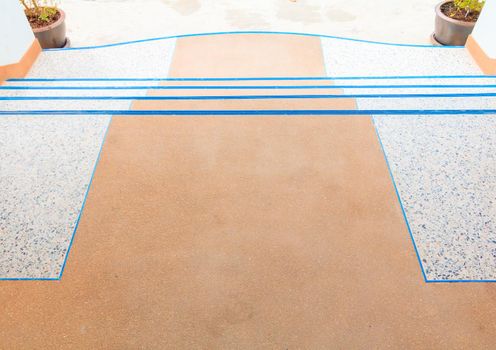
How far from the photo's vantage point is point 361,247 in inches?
98.1

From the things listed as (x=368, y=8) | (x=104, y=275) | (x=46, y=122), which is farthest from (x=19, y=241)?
(x=368, y=8)

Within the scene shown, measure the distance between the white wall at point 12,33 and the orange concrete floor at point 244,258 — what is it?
74.1 inches

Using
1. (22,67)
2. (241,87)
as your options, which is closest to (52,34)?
(22,67)

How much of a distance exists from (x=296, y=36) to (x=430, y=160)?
9.71 ft

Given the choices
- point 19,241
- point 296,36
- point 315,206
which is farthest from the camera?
point 296,36

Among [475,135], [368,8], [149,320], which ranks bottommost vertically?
[368,8]

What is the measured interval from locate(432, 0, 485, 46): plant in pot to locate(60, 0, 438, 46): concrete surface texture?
646 mm

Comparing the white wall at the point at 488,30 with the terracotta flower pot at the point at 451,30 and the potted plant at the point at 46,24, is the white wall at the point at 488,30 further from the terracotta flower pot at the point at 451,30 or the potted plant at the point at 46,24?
the potted plant at the point at 46,24

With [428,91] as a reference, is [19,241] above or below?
above

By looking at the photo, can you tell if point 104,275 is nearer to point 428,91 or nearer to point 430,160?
point 430,160

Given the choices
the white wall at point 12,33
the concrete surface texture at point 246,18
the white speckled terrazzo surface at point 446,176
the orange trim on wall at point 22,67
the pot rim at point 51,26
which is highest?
the white wall at point 12,33

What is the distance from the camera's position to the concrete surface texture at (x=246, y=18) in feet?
19.9

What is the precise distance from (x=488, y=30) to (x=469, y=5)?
2.67ft

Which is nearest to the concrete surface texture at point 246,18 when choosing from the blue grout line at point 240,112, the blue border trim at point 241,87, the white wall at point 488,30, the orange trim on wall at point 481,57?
the orange trim on wall at point 481,57
